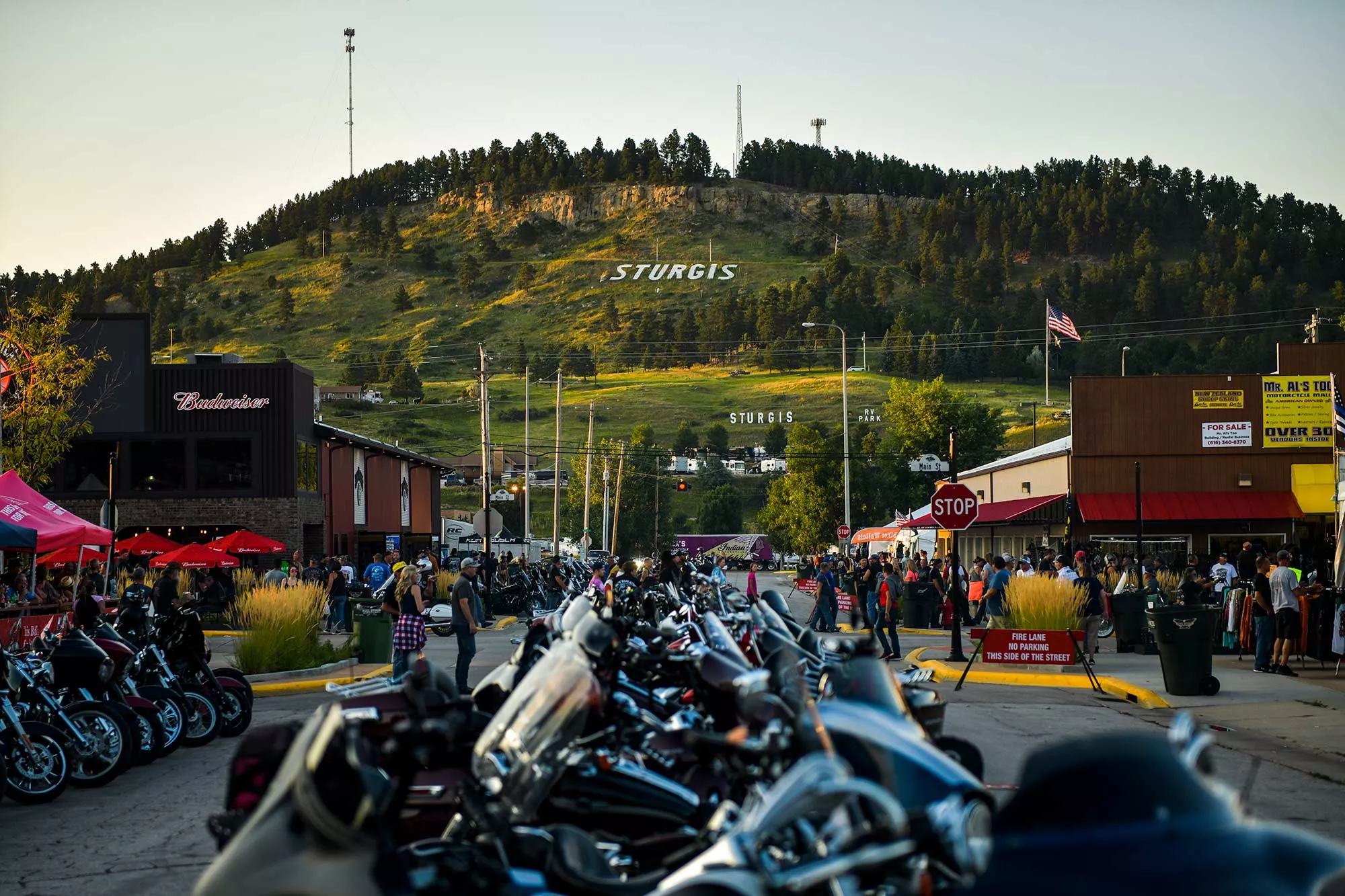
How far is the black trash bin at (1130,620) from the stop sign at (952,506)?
3689mm

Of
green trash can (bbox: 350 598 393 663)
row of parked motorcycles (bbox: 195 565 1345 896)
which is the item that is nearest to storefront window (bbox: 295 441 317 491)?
green trash can (bbox: 350 598 393 663)

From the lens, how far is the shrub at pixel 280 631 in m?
21.3

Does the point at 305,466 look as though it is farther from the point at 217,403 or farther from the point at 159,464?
the point at 159,464

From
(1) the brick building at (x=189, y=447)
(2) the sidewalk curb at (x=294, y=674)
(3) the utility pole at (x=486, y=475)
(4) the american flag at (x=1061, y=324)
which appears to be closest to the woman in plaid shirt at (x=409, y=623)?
(2) the sidewalk curb at (x=294, y=674)

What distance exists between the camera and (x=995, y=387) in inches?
6727

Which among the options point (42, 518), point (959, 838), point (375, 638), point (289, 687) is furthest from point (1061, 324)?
point (959, 838)

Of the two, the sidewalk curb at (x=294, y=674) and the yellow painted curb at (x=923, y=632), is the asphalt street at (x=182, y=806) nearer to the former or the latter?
the sidewalk curb at (x=294, y=674)

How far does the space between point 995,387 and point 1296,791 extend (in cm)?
16406

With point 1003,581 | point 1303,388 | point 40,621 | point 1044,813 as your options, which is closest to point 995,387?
point 1303,388

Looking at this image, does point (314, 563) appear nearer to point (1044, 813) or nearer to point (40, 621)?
point (40, 621)

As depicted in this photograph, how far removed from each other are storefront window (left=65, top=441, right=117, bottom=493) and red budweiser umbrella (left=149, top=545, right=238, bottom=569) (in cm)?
1584

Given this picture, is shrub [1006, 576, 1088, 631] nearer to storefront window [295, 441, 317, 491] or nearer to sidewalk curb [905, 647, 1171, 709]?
sidewalk curb [905, 647, 1171, 709]

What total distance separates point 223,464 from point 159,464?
235 cm

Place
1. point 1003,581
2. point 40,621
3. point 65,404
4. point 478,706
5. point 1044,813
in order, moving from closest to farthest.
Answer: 1. point 1044,813
2. point 478,706
3. point 40,621
4. point 1003,581
5. point 65,404
